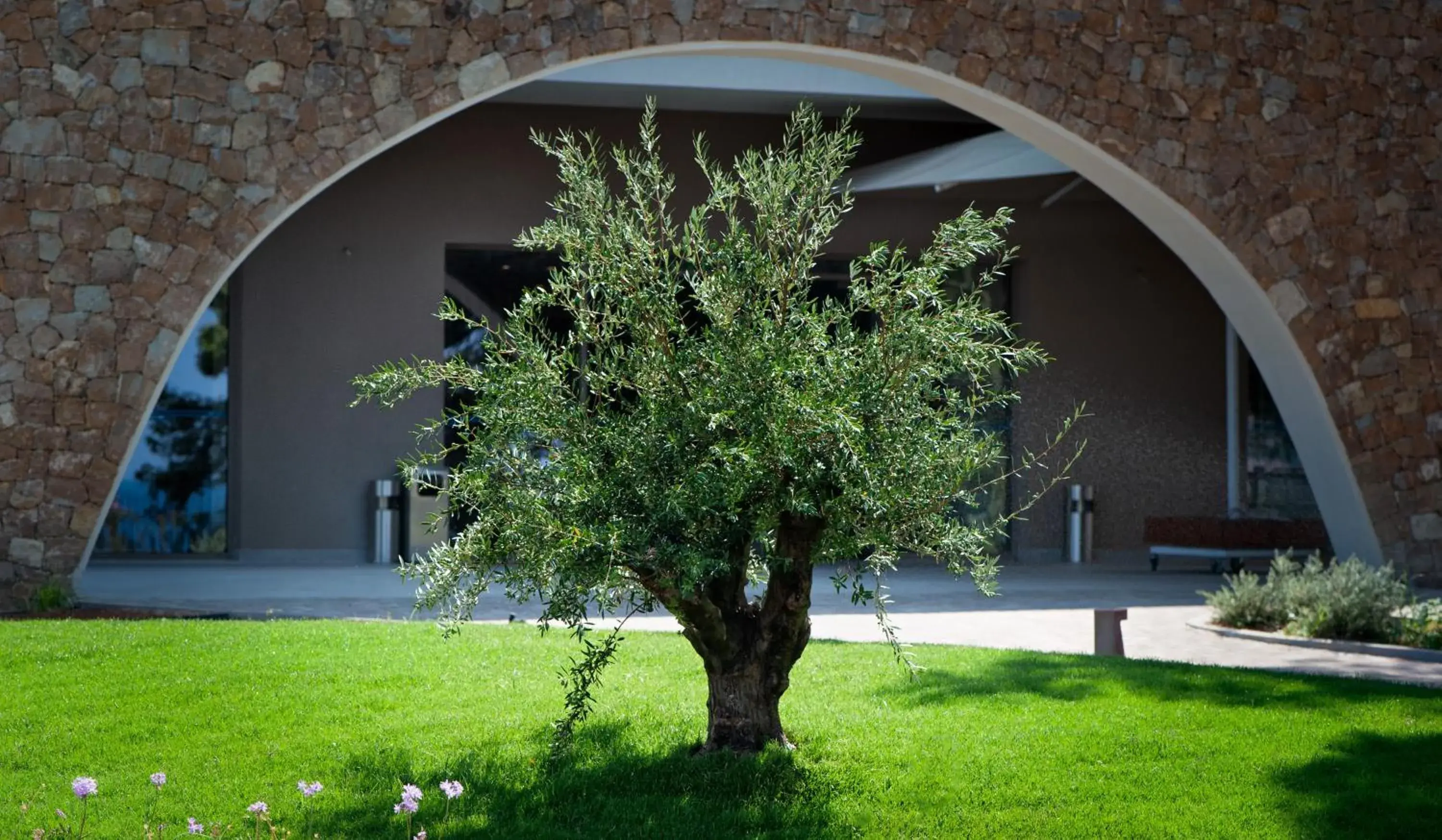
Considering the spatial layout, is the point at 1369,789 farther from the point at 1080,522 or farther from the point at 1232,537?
the point at 1080,522

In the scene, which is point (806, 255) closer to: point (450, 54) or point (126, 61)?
point (450, 54)

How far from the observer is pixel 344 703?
659cm

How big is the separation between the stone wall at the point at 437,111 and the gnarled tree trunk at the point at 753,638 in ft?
19.2

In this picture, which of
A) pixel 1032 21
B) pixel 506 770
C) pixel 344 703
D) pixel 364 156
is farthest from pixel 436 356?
pixel 506 770

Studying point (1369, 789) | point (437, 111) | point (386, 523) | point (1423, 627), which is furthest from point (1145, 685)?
point (386, 523)

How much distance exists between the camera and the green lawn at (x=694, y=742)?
505 centimetres

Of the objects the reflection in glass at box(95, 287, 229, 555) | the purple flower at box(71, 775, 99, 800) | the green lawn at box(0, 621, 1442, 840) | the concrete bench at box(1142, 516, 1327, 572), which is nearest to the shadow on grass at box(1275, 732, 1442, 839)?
the green lawn at box(0, 621, 1442, 840)

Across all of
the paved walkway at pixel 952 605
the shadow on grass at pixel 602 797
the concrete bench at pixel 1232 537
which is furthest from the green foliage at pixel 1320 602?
the shadow on grass at pixel 602 797

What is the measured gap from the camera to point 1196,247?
11594 mm

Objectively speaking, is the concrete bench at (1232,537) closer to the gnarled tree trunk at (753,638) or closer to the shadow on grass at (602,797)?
the gnarled tree trunk at (753,638)

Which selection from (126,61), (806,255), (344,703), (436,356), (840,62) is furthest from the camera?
(436,356)

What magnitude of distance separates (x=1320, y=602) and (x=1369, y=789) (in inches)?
171

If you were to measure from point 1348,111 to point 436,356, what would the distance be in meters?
9.52

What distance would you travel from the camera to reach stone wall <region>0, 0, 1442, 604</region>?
31.8 feet
